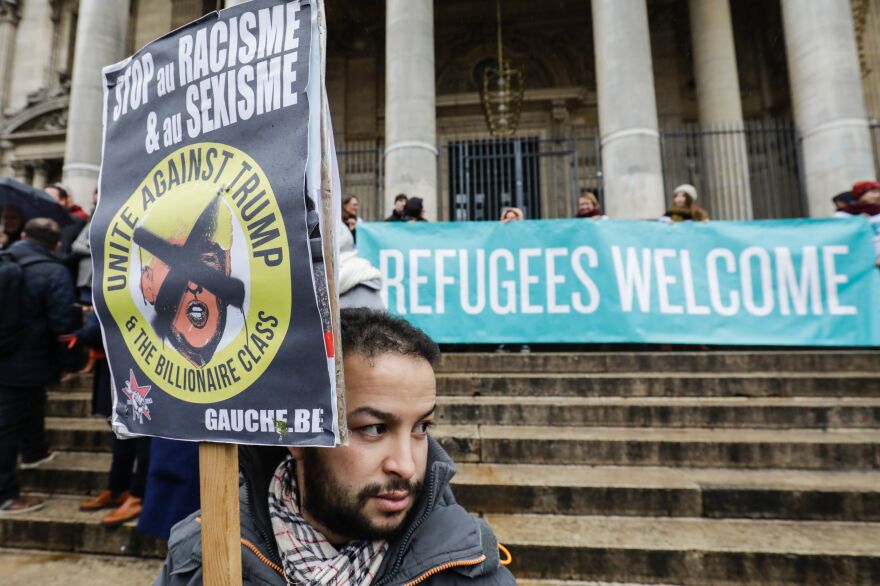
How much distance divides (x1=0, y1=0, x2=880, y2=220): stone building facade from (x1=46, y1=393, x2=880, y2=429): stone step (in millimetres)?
5026

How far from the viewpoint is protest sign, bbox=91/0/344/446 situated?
1041 millimetres

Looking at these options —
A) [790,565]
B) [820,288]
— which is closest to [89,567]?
[790,565]

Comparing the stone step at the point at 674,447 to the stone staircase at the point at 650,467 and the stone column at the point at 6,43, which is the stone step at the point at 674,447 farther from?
the stone column at the point at 6,43

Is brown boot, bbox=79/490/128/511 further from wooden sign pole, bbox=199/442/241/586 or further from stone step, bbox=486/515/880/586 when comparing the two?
wooden sign pole, bbox=199/442/241/586

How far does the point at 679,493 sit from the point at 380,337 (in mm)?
3067

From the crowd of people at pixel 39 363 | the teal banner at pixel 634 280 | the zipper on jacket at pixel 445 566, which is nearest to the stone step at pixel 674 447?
the teal banner at pixel 634 280

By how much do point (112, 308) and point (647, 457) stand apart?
387 centimetres

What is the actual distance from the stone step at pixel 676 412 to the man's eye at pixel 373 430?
3.49 m

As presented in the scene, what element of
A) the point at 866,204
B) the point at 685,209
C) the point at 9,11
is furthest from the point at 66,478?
the point at 9,11

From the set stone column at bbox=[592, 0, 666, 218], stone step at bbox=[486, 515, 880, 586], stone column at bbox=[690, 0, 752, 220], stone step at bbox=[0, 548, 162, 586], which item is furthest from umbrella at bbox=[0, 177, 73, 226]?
stone column at bbox=[690, 0, 752, 220]

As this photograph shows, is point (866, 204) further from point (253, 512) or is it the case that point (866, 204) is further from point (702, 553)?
point (253, 512)

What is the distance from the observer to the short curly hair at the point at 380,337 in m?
1.16

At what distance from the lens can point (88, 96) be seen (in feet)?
36.9

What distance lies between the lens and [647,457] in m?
3.92
